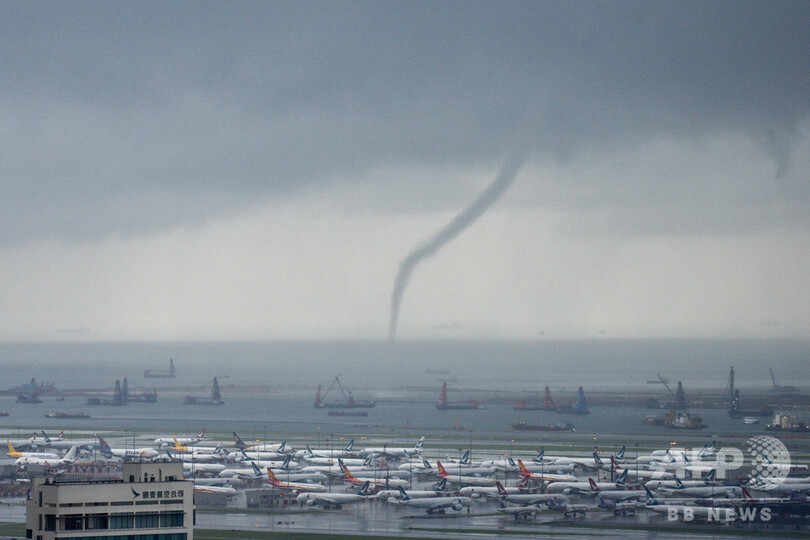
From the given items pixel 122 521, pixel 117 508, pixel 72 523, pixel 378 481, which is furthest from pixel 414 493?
pixel 72 523

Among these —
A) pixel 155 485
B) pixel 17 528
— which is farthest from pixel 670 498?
pixel 155 485

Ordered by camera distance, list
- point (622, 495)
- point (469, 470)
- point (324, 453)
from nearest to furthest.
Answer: point (622, 495) → point (469, 470) → point (324, 453)

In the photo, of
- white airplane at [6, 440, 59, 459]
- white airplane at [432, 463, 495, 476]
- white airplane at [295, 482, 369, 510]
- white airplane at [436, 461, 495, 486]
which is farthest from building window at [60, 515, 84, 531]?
white airplane at [6, 440, 59, 459]

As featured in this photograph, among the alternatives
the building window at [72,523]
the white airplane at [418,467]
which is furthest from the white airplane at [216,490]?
the building window at [72,523]

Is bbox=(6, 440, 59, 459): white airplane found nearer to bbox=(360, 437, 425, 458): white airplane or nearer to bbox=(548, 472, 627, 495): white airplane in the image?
bbox=(360, 437, 425, 458): white airplane

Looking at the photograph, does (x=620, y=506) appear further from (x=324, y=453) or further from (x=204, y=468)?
(x=324, y=453)

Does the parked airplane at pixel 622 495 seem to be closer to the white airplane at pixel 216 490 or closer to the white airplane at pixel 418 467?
the white airplane at pixel 418 467
